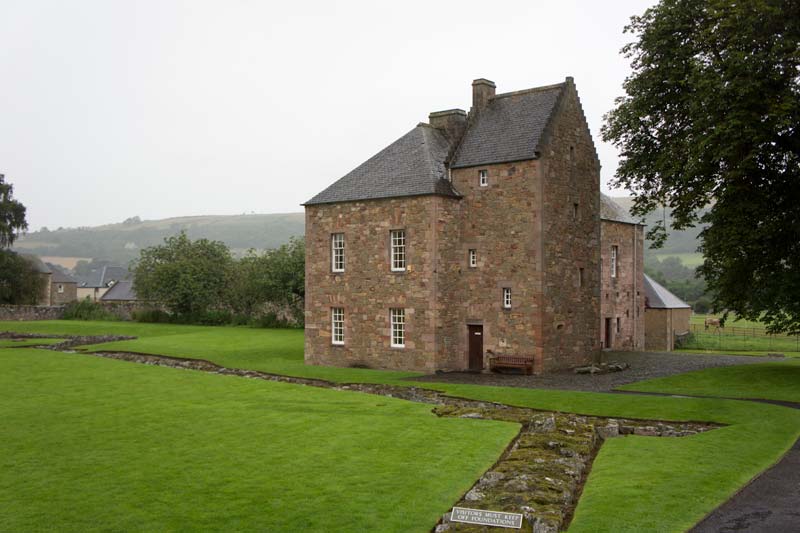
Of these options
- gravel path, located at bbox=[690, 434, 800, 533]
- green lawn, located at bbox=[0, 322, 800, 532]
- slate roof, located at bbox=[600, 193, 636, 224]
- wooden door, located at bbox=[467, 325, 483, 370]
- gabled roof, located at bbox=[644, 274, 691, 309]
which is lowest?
gravel path, located at bbox=[690, 434, 800, 533]

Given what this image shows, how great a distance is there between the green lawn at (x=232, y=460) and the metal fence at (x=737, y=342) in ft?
121

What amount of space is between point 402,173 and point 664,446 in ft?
75.2

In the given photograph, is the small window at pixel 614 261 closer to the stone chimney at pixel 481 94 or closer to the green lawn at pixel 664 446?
the green lawn at pixel 664 446

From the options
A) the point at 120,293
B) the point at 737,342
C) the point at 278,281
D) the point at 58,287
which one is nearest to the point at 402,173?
the point at 278,281

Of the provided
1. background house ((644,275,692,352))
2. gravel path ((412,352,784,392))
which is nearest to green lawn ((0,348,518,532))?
gravel path ((412,352,784,392))

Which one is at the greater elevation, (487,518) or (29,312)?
(29,312)

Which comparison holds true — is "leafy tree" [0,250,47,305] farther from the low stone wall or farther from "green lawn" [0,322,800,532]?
"green lawn" [0,322,800,532]

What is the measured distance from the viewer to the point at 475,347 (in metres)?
36.6

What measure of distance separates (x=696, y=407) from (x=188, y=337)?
134 ft

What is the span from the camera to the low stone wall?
77812 mm

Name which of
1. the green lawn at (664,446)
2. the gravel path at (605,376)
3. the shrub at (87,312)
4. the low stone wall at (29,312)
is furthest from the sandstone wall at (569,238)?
the low stone wall at (29,312)

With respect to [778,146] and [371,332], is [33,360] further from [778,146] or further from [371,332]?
[778,146]

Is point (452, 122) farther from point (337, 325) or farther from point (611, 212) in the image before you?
point (611, 212)

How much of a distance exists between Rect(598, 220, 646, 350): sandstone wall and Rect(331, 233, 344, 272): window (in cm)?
1802
